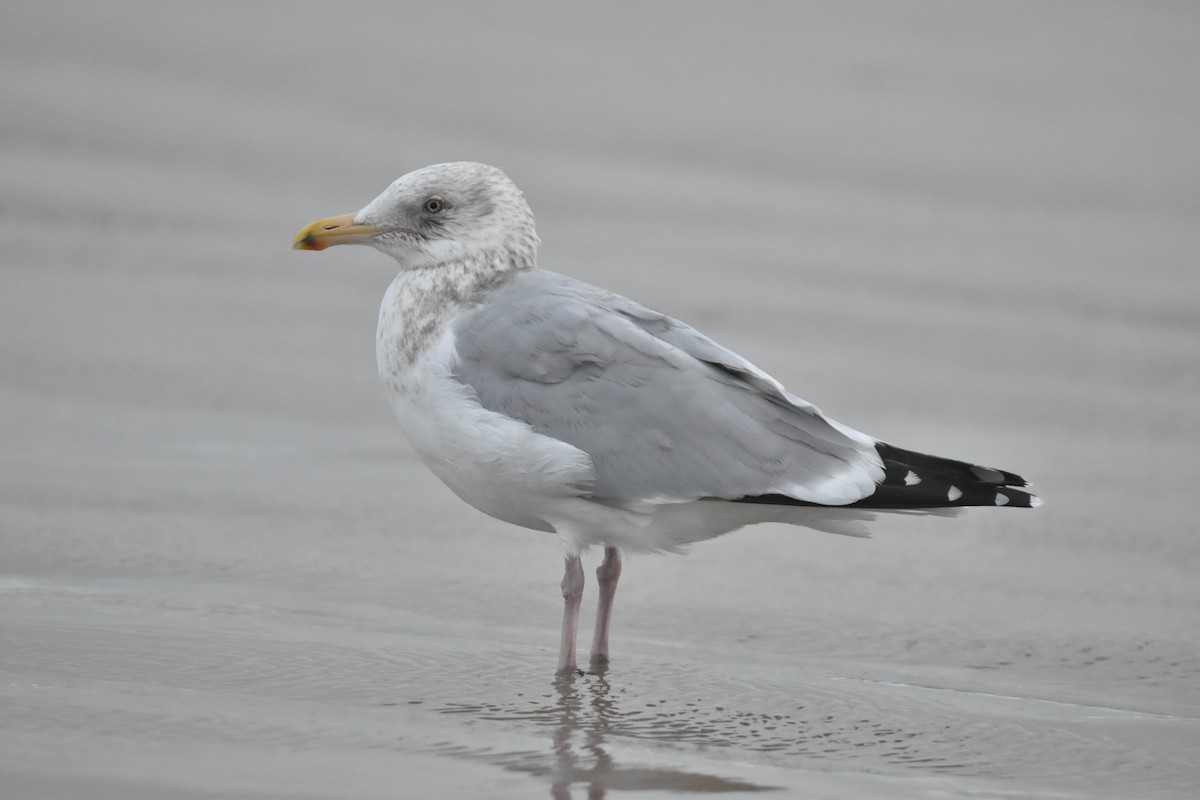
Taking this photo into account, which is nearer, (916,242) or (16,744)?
(16,744)

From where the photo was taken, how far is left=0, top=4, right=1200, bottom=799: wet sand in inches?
144

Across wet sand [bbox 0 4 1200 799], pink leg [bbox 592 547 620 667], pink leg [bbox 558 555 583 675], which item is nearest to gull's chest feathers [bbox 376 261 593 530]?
pink leg [bbox 558 555 583 675]

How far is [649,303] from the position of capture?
744 centimetres

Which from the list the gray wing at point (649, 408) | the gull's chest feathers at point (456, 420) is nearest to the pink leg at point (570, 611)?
the gull's chest feathers at point (456, 420)

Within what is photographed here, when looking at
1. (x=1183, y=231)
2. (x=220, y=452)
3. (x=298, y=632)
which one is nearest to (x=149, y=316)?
(x=220, y=452)

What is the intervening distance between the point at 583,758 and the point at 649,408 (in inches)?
38.0

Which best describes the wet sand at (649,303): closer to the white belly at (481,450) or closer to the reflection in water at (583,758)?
the reflection in water at (583,758)

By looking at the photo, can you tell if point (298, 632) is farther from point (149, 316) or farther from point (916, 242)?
point (916, 242)

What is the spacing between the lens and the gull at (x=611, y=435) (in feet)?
13.1

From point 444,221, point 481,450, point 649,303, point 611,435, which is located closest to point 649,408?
point 611,435

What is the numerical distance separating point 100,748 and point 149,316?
4000 millimetres

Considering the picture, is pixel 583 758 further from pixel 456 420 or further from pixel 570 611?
pixel 456 420

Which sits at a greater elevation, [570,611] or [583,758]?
[570,611]

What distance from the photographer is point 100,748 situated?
10.8 feet
